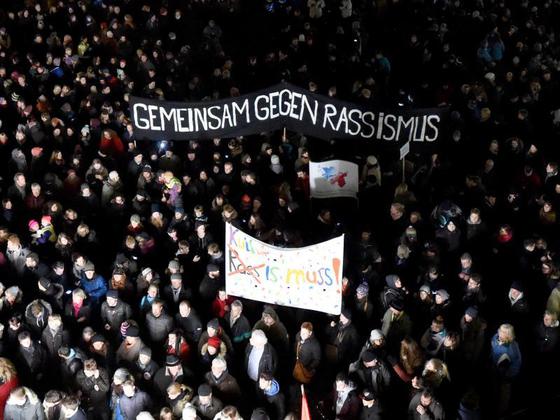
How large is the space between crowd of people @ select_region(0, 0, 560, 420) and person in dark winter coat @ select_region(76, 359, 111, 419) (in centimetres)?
2

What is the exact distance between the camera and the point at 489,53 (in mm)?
16953

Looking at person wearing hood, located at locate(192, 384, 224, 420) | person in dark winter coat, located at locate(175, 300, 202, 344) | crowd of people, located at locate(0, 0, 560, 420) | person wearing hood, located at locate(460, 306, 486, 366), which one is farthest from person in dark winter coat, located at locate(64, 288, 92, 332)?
person wearing hood, located at locate(460, 306, 486, 366)

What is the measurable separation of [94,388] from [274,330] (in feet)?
7.29

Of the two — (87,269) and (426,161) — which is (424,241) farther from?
(87,269)

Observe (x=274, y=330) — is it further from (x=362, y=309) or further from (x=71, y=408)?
(x=71, y=408)

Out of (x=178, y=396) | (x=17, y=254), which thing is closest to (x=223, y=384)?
(x=178, y=396)

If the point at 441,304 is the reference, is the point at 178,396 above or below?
below

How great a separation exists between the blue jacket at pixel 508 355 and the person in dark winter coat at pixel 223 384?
9.76 ft

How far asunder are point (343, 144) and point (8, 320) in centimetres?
692

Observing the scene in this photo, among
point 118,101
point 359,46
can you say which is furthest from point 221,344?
point 359,46

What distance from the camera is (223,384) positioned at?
8.21 metres

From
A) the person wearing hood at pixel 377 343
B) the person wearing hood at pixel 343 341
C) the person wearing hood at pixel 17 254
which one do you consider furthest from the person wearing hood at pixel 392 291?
the person wearing hood at pixel 17 254

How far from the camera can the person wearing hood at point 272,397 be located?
801 cm

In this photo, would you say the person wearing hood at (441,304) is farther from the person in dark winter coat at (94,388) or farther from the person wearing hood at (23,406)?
the person wearing hood at (23,406)
